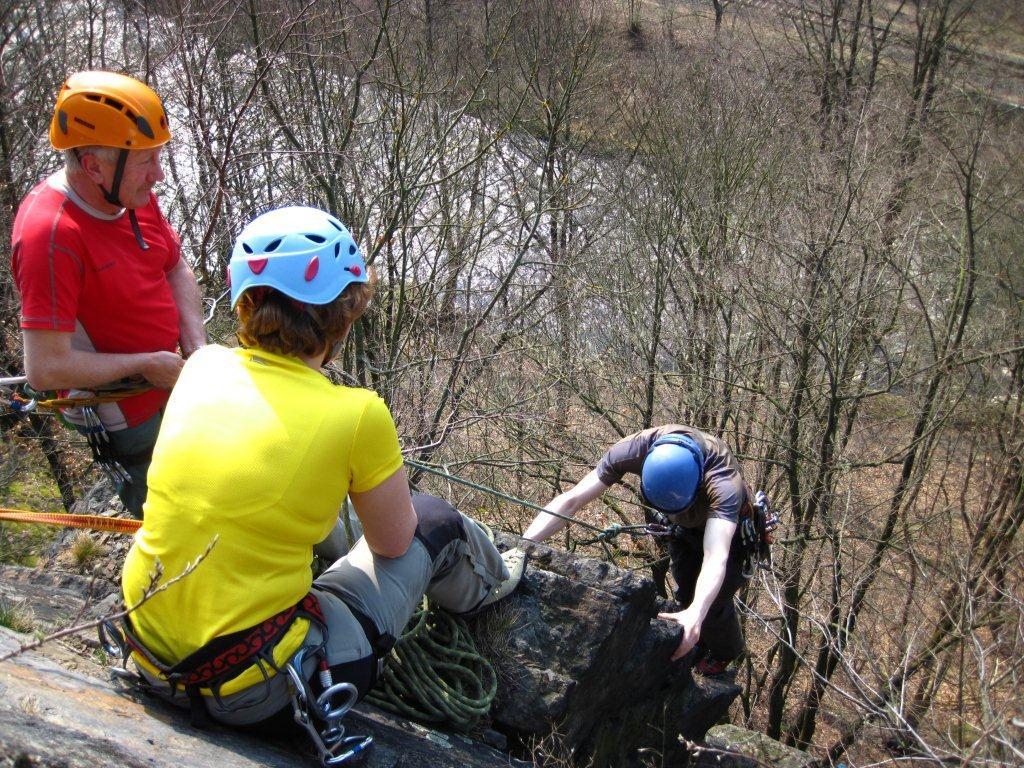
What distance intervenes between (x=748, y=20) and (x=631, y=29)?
3238 mm

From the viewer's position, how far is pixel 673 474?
3842mm

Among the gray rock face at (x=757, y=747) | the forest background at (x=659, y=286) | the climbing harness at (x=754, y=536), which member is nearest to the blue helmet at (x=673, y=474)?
the climbing harness at (x=754, y=536)

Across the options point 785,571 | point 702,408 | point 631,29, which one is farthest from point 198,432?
point 631,29

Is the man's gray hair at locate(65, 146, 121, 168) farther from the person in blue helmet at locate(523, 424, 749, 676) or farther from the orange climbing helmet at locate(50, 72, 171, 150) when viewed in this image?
the person in blue helmet at locate(523, 424, 749, 676)

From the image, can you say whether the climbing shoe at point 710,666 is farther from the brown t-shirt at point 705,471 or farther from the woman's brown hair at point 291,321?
the woman's brown hair at point 291,321

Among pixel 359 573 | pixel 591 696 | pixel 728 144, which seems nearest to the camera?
pixel 359 573

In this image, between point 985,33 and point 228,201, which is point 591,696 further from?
point 985,33

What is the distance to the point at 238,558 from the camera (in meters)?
2.13

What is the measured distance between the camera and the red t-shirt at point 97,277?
244cm

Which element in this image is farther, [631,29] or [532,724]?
[631,29]

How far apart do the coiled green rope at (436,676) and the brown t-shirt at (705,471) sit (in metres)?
1.22

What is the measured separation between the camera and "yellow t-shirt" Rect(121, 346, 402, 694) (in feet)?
6.88

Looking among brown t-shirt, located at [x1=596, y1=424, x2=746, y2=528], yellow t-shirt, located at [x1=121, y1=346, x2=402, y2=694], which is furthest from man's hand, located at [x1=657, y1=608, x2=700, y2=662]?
yellow t-shirt, located at [x1=121, y1=346, x2=402, y2=694]

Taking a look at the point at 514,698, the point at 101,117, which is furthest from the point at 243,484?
the point at 514,698
